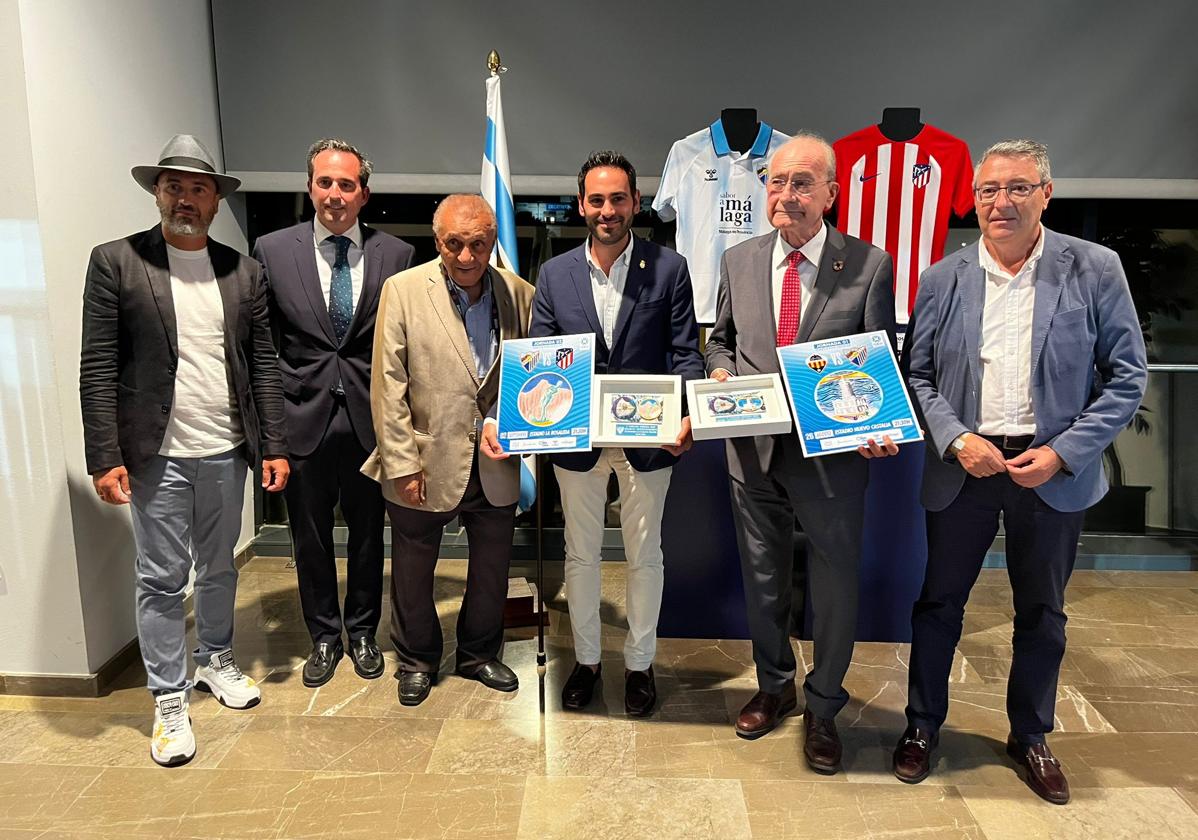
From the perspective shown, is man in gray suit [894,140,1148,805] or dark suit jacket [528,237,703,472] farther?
dark suit jacket [528,237,703,472]

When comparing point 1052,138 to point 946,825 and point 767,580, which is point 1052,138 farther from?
point 946,825

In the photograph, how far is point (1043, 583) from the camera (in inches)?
88.8

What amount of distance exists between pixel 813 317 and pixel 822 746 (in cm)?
126

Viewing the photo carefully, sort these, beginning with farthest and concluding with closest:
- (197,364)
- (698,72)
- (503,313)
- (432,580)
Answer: (698,72) < (432,580) < (503,313) < (197,364)

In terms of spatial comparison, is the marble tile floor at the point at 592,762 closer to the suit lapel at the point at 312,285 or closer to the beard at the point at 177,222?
the suit lapel at the point at 312,285

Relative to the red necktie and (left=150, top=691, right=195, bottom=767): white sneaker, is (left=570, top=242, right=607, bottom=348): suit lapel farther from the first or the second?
Result: (left=150, top=691, right=195, bottom=767): white sneaker

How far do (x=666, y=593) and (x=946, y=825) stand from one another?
4.31 feet

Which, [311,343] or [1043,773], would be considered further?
[311,343]

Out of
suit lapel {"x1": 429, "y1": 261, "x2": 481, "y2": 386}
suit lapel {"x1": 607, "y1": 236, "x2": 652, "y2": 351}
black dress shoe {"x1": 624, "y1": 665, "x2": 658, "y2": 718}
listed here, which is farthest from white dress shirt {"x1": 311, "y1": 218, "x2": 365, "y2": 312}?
black dress shoe {"x1": 624, "y1": 665, "x2": 658, "y2": 718}

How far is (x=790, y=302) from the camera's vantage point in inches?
92.6

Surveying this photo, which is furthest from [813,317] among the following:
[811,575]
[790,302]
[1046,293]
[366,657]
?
[366,657]

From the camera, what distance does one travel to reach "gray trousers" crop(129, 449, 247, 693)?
2.54 m

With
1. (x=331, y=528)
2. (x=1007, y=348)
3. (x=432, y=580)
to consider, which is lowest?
(x=432, y=580)

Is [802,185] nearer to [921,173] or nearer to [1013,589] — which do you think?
[1013,589]
